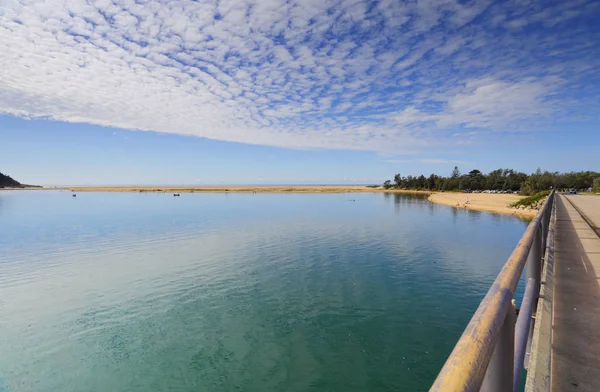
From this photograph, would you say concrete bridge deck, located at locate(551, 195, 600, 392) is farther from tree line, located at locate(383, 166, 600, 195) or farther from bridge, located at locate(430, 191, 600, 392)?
tree line, located at locate(383, 166, 600, 195)

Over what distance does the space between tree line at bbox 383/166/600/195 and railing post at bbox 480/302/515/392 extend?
93.6 meters

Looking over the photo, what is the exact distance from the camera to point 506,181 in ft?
394

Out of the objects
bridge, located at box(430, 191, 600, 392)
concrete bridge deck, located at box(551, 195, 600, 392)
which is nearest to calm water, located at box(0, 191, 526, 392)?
concrete bridge deck, located at box(551, 195, 600, 392)

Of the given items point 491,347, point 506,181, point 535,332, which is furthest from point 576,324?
point 506,181

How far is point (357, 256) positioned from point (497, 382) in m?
20.4

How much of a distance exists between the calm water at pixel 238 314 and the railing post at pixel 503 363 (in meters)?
7.94

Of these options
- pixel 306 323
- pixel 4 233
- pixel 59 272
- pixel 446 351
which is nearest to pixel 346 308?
pixel 306 323

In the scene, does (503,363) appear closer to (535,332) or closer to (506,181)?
(535,332)

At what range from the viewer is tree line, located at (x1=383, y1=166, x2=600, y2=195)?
97.0 m

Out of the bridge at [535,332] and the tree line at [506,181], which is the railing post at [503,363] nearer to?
the bridge at [535,332]

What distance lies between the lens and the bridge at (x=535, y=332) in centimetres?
107

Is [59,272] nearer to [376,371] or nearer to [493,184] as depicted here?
[376,371]

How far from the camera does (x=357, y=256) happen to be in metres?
21.3

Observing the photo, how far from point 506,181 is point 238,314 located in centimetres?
13520
